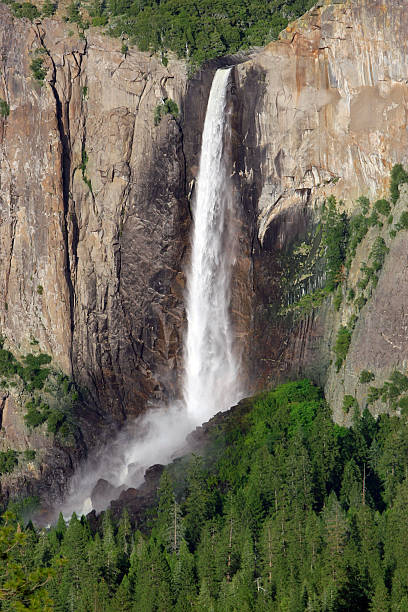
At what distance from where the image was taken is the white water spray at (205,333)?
111 meters

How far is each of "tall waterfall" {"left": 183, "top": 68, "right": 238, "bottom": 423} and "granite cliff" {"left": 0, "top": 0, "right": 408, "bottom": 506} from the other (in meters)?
0.95

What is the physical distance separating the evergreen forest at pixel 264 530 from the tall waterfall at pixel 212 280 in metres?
8.84

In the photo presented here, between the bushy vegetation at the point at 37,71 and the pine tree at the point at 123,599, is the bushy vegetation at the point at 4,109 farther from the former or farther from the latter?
the pine tree at the point at 123,599

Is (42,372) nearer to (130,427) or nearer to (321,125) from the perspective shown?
(130,427)

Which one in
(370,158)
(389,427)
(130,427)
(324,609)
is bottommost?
(324,609)

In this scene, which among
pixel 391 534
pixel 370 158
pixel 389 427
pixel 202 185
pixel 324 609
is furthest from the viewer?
pixel 202 185

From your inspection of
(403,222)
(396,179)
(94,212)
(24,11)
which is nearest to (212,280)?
(94,212)

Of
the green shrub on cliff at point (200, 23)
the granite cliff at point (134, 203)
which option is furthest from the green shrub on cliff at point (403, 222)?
the green shrub on cliff at point (200, 23)

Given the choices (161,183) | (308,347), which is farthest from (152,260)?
(308,347)

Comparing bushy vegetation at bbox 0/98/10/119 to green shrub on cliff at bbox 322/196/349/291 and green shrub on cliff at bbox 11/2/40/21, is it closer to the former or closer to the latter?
green shrub on cliff at bbox 11/2/40/21

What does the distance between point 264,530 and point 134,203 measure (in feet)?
114

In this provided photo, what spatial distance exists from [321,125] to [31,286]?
84.2 ft

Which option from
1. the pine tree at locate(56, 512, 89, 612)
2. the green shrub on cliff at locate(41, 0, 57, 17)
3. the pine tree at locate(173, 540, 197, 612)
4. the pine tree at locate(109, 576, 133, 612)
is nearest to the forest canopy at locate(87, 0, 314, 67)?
the green shrub on cliff at locate(41, 0, 57, 17)

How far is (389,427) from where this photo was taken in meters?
95.1
